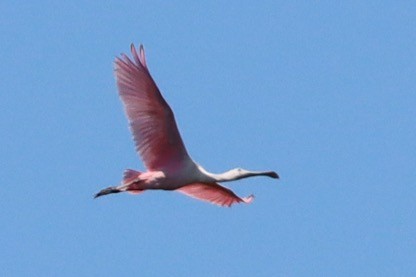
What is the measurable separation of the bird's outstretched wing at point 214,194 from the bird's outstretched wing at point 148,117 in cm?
163

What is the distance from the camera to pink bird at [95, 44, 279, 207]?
19.1m

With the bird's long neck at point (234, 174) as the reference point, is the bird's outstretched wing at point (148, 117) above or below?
above

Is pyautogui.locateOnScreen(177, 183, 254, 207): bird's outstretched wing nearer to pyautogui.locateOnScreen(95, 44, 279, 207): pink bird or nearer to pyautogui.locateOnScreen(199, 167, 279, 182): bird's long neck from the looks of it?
pyautogui.locateOnScreen(199, 167, 279, 182): bird's long neck

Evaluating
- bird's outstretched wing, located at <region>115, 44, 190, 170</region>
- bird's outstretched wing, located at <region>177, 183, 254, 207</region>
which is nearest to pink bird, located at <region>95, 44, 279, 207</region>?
bird's outstretched wing, located at <region>115, 44, 190, 170</region>

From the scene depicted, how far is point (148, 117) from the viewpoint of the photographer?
19.3 metres

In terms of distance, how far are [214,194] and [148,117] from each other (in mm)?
2423

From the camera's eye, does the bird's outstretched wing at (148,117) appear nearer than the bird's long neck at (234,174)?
Yes

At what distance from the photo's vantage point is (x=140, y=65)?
18969 mm

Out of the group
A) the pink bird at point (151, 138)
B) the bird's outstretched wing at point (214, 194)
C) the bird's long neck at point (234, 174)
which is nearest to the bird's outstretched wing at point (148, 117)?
the pink bird at point (151, 138)

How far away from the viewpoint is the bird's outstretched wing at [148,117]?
62.4ft

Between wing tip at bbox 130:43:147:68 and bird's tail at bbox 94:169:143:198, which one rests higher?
wing tip at bbox 130:43:147:68

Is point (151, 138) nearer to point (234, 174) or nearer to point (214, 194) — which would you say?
point (234, 174)

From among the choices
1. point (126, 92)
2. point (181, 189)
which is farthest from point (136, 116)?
point (181, 189)

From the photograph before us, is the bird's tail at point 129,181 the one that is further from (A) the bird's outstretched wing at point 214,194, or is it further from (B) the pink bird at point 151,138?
(A) the bird's outstretched wing at point 214,194
